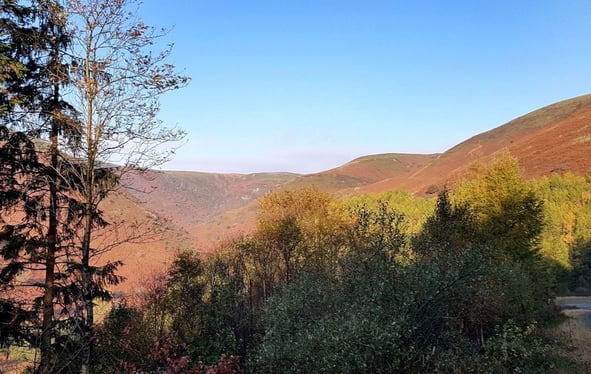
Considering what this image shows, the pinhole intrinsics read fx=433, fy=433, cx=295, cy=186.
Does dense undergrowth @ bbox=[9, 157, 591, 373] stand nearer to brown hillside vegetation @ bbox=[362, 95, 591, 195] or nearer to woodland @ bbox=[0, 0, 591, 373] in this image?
woodland @ bbox=[0, 0, 591, 373]

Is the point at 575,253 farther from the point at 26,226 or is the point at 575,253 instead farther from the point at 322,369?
the point at 26,226

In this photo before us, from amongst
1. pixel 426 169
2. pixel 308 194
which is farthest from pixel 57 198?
Answer: pixel 426 169

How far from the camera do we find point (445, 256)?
14.7m

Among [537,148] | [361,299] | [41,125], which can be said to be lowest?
[361,299]

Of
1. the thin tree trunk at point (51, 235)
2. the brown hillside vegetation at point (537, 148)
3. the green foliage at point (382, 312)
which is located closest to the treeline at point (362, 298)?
the green foliage at point (382, 312)

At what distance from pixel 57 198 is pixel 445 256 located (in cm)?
1213

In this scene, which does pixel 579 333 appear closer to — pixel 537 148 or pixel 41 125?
pixel 41 125

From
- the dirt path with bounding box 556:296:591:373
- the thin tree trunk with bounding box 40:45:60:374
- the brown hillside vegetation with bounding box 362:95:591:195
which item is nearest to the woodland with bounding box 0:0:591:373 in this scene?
the thin tree trunk with bounding box 40:45:60:374

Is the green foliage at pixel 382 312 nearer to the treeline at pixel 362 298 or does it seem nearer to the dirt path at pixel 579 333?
the treeline at pixel 362 298

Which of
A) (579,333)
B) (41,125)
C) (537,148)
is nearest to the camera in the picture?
(41,125)

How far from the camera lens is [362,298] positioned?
12.4m

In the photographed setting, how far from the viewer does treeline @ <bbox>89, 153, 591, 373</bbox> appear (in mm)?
10977

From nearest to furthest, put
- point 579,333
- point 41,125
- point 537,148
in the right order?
point 41,125 → point 579,333 → point 537,148

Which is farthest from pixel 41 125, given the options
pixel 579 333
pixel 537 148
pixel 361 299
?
pixel 537 148
